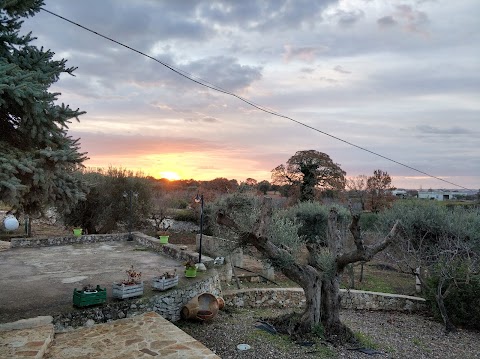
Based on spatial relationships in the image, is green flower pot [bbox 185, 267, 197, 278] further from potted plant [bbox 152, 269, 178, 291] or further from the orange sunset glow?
the orange sunset glow

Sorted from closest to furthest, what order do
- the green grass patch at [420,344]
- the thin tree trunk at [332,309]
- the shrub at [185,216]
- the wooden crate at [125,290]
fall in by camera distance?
1. the wooden crate at [125,290]
2. the thin tree trunk at [332,309]
3. the green grass patch at [420,344]
4. the shrub at [185,216]

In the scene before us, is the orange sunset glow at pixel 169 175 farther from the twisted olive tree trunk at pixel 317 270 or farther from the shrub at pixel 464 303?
the shrub at pixel 464 303

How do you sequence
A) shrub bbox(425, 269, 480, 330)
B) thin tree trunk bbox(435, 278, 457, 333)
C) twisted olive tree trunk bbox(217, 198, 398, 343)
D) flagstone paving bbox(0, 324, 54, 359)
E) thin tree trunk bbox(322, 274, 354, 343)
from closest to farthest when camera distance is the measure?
Result: flagstone paving bbox(0, 324, 54, 359) → twisted olive tree trunk bbox(217, 198, 398, 343) → thin tree trunk bbox(322, 274, 354, 343) → thin tree trunk bbox(435, 278, 457, 333) → shrub bbox(425, 269, 480, 330)

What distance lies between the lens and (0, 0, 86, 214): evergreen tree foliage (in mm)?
5051

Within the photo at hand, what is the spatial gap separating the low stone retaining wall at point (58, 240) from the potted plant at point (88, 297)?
8.66m

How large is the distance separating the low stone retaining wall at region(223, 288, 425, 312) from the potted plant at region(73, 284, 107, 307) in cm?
429

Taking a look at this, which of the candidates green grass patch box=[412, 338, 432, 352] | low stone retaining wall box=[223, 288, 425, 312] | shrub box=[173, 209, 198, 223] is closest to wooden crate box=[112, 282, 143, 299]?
low stone retaining wall box=[223, 288, 425, 312]

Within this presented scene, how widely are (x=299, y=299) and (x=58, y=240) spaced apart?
10093 mm

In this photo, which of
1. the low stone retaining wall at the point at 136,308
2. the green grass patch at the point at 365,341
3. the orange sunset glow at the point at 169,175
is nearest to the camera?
the low stone retaining wall at the point at 136,308

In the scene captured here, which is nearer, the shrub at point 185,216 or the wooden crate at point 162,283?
the wooden crate at point 162,283

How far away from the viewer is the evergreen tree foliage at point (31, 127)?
5051 mm

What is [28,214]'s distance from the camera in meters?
6.35

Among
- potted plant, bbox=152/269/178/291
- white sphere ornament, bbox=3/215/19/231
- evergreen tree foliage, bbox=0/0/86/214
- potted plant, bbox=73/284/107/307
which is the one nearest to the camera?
evergreen tree foliage, bbox=0/0/86/214

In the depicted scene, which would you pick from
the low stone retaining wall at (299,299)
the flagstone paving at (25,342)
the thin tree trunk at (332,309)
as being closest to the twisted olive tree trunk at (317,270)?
the thin tree trunk at (332,309)
